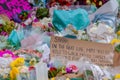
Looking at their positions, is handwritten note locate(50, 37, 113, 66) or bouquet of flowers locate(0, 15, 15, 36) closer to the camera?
handwritten note locate(50, 37, 113, 66)

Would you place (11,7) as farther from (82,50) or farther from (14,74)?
(14,74)

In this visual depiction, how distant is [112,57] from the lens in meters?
3.25

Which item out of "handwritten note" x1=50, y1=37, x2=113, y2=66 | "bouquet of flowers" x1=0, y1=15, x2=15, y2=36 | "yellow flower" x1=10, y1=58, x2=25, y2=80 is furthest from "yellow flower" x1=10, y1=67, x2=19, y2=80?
"bouquet of flowers" x1=0, y1=15, x2=15, y2=36

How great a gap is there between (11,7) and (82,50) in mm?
2716

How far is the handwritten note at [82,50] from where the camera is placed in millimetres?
3248

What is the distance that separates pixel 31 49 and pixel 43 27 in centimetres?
103

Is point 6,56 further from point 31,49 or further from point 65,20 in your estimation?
point 65,20

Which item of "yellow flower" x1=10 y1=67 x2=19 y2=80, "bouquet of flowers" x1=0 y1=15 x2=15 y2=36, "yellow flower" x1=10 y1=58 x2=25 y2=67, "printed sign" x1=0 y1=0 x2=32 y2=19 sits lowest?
"yellow flower" x1=10 y1=67 x2=19 y2=80

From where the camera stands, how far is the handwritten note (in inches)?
128

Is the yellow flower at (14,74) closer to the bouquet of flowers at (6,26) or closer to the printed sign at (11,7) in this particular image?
the bouquet of flowers at (6,26)

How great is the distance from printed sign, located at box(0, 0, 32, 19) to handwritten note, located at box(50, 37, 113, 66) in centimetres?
240

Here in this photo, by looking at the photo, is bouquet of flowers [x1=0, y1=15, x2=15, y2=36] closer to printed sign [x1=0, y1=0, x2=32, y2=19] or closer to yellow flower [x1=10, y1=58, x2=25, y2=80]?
printed sign [x1=0, y1=0, x2=32, y2=19]

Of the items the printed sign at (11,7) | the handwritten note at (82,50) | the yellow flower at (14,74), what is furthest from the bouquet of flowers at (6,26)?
the yellow flower at (14,74)

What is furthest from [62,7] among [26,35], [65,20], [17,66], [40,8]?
[17,66]
